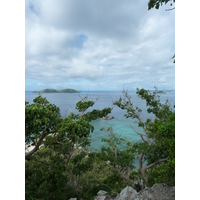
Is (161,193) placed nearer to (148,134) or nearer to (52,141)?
(148,134)

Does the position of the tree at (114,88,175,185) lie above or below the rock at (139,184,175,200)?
above

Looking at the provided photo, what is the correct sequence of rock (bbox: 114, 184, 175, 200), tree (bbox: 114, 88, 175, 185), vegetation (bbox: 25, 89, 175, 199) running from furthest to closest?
tree (bbox: 114, 88, 175, 185)
rock (bbox: 114, 184, 175, 200)
vegetation (bbox: 25, 89, 175, 199)

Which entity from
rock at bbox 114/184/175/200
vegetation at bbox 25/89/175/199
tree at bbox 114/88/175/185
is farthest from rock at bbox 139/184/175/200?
tree at bbox 114/88/175/185

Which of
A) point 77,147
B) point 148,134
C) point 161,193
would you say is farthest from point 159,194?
point 77,147

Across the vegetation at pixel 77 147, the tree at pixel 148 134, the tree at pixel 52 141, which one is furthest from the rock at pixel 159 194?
the tree at pixel 52 141

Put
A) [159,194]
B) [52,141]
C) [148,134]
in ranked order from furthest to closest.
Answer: [148,134]
[52,141]
[159,194]

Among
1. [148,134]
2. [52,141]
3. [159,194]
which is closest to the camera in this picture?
[159,194]

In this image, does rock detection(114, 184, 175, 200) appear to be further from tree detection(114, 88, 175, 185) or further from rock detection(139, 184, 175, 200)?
tree detection(114, 88, 175, 185)

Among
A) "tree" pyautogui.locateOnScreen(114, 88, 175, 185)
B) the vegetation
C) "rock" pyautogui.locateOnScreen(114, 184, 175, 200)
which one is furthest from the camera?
"tree" pyautogui.locateOnScreen(114, 88, 175, 185)

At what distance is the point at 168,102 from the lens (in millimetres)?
5105

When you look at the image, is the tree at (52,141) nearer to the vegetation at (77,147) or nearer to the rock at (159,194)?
the vegetation at (77,147)

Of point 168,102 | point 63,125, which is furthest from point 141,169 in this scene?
point 63,125
